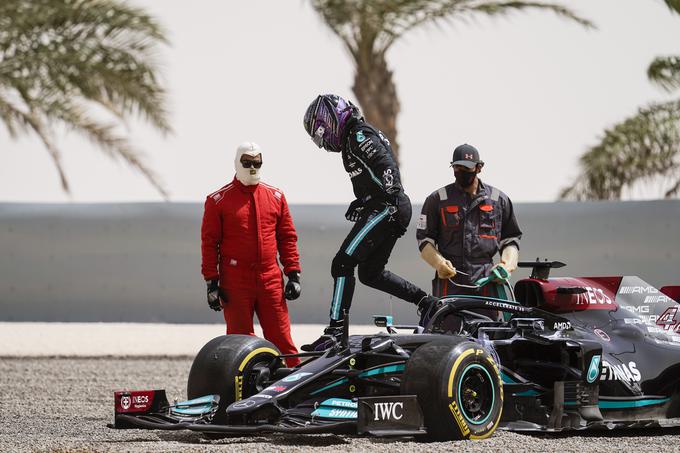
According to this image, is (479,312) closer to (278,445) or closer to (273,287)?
(273,287)

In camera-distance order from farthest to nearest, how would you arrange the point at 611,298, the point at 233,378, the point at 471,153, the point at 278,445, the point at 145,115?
the point at 145,115, the point at 471,153, the point at 611,298, the point at 233,378, the point at 278,445

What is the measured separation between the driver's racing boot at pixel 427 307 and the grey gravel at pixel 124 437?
882 millimetres

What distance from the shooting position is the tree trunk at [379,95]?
22781mm

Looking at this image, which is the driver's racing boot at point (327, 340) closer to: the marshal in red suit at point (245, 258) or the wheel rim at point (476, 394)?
the wheel rim at point (476, 394)

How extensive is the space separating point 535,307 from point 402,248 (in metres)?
7.40

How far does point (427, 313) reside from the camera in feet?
26.2

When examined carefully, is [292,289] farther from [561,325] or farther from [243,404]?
[243,404]

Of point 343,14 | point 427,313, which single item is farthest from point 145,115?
point 427,313

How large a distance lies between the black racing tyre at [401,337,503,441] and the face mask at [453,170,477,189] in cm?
210

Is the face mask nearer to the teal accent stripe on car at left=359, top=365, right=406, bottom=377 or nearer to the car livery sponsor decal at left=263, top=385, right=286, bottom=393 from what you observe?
the teal accent stripe on car at left=359, top=365, right=406, bottom=377

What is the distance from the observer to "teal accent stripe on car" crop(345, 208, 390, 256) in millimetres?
8336

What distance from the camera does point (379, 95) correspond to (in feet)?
75.2

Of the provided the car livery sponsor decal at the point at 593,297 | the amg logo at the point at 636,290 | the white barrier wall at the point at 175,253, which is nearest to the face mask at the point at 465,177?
the car livery sponsor decal at the point at 593,297

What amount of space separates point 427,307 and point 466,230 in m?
1.16
